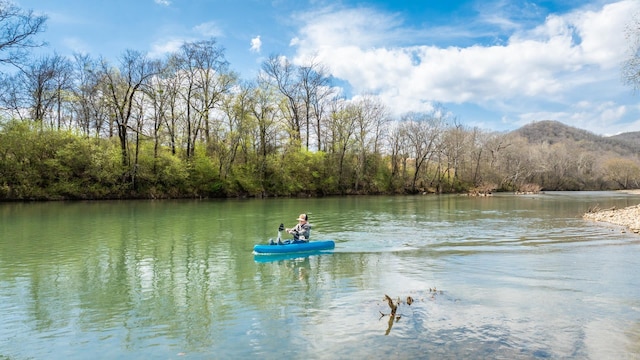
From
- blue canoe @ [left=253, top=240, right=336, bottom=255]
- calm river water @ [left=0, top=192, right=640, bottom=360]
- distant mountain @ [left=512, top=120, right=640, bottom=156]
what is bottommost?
calm river water @ [left=0, top=192, right=640, bottom=360]

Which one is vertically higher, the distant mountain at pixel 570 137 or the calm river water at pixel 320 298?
the distant mountain at pixel 570 137

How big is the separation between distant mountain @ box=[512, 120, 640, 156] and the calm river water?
502 feet

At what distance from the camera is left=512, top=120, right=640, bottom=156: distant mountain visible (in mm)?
152875

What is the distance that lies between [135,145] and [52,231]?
29378mm

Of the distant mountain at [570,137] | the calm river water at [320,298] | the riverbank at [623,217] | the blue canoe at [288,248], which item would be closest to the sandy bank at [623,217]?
the riverbank at [623,217]

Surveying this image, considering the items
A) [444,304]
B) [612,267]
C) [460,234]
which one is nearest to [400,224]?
[460,234]

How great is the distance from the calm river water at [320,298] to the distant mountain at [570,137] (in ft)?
502

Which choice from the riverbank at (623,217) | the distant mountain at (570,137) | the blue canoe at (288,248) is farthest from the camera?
the distant mountain at (570,137)

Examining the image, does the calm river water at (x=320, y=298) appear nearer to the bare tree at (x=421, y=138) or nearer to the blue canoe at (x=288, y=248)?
the blue canoe at (x=288, y=248)

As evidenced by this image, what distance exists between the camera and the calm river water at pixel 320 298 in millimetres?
6366

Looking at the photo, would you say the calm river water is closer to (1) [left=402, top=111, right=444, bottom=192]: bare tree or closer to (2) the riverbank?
(2) the riverbank

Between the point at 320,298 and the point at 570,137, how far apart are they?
184341mm

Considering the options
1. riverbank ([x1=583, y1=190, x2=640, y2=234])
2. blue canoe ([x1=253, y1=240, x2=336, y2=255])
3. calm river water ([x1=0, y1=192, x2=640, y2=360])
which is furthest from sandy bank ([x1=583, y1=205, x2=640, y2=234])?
blue canoe ([x1=253, y1=240, x2=336, y2=255])

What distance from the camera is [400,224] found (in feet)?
75.5
